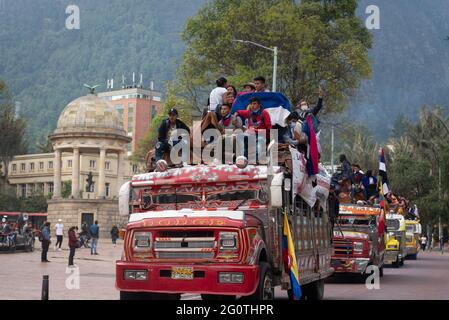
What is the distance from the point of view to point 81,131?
3383 inches

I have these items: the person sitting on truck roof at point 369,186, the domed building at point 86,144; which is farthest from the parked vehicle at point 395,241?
the domed building at point 86,144

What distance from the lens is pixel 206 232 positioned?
40.4ft

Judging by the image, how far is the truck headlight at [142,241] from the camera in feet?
41.5

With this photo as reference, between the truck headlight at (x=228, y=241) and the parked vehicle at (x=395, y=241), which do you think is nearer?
the truck headlight at (x=228, y=241)

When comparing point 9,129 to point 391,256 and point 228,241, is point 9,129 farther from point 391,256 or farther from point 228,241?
point 228,241

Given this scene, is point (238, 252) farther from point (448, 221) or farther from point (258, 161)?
point (448, 221)

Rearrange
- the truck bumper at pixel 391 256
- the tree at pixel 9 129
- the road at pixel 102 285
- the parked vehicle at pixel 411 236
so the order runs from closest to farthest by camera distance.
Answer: the road at pixel 102 285
the truck bumper at pixel 391 256
the parked vehicle at pixel 411 236
the tree at pixel 9 129

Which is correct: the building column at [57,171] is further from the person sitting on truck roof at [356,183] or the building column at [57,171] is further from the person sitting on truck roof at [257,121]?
the person sitting on truck roof at [257,121]

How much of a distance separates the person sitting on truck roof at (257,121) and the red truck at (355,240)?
784 centimetres

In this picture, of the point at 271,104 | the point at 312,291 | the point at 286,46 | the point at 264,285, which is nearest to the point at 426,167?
the point at 286,46

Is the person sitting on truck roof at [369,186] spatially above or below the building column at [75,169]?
below

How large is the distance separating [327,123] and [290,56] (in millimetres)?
4931

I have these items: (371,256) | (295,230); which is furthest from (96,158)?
(295,230)

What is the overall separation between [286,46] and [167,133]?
1134 inches
